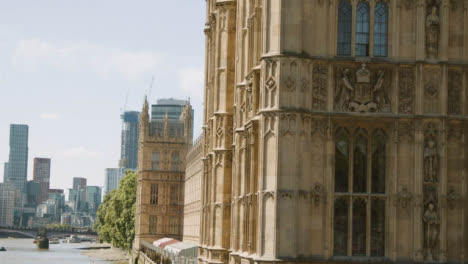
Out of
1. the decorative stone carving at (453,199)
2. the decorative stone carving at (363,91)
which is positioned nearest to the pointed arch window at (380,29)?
the decorative stone carving at (363,91)

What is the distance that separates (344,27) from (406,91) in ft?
8.71

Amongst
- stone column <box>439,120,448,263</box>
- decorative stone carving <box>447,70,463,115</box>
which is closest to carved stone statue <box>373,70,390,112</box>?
stone column <box>439,120,448,263</box>

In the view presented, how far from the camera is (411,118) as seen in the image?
2667 centimetres

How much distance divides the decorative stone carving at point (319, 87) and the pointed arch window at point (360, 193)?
0.99 metres

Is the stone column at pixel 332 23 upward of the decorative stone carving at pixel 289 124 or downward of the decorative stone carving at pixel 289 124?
upward

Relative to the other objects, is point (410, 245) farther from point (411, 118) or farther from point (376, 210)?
point (411, 118)

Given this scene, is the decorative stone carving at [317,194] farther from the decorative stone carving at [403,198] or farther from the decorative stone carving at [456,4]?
the decorative stone carving at [456,4]

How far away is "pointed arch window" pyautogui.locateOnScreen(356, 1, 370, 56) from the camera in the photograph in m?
27.4

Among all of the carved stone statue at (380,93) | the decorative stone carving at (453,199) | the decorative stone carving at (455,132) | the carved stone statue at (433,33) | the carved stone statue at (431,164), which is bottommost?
the decorative stone carving at (453,199)

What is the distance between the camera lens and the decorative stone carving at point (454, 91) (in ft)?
87.5

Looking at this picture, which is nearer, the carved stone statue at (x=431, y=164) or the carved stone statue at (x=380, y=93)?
the carved stone statue at (x=431, y=164)

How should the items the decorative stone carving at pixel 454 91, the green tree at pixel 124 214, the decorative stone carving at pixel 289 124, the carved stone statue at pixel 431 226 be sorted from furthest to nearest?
the green tree at pixel 124 214 → the decorative stone carving at pixel 454 91 → the carved stone statue at pixel 431 226 → the decorative stone carving at pixel 289 124

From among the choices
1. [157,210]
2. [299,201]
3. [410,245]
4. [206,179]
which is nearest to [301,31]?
[299,201]

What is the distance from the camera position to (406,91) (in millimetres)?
26812
